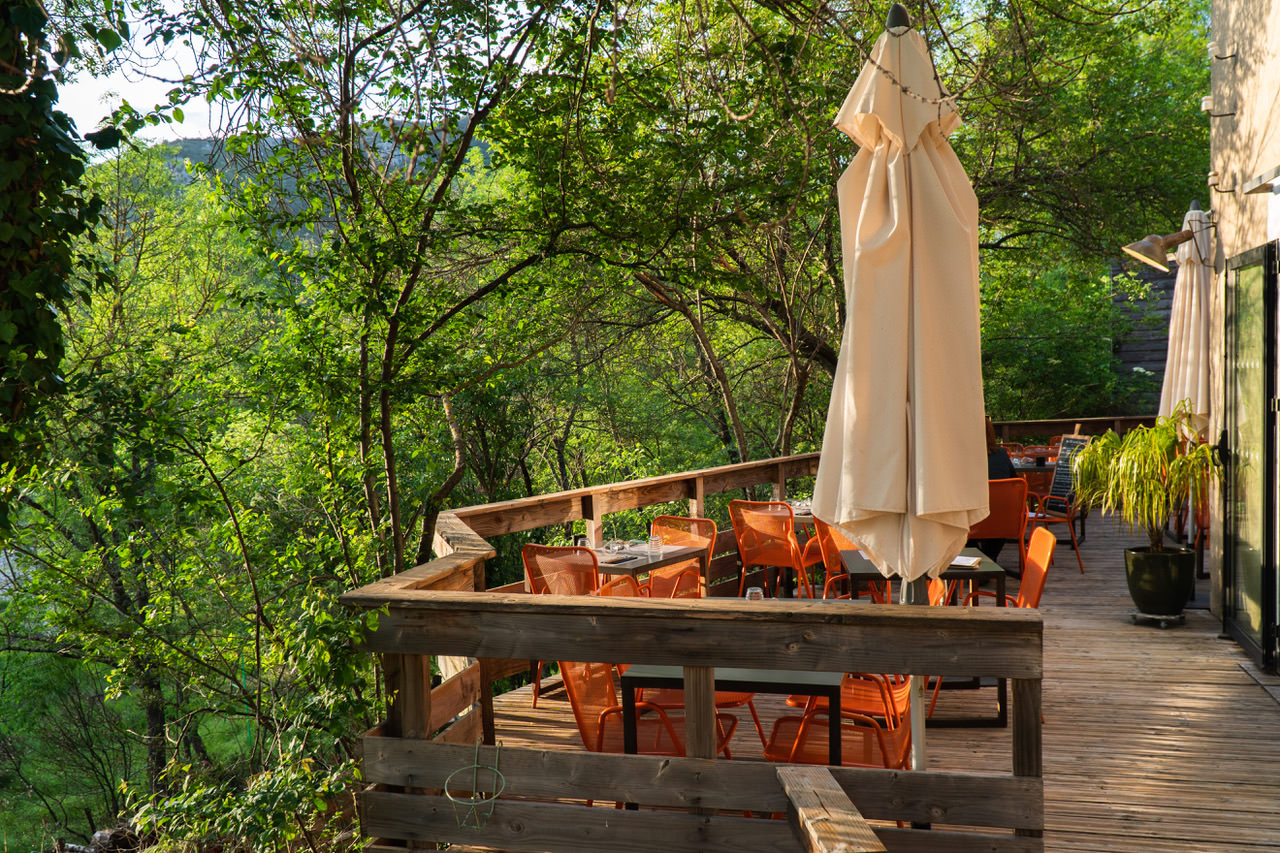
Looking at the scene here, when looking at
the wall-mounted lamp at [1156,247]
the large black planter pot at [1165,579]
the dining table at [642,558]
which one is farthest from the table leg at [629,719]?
the wall-mounted lamp at [1156,247]

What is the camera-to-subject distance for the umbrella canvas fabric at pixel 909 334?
10.2 feet

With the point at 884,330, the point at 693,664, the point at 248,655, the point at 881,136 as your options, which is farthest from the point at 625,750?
the point at 248,655

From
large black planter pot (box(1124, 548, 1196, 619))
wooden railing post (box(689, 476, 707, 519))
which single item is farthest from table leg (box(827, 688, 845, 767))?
large black planter pot (box(1124, 548, 1196, 619))

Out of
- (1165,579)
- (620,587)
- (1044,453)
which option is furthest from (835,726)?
(1044,453)

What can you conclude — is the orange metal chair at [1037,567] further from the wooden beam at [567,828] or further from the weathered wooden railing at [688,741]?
the wooden beam at [567,828]

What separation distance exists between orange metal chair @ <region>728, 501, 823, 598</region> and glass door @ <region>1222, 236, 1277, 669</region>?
2571 mm

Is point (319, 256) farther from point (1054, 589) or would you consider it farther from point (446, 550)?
point (1054, 589)

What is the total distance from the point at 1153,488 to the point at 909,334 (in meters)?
3.51

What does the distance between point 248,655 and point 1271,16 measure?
8.32 m

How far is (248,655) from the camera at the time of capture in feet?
25.5

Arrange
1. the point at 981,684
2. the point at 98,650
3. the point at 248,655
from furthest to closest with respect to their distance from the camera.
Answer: the point at 248,655 < the point at 98,650 < the point at 981,684

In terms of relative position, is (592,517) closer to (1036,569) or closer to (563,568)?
(563,568)

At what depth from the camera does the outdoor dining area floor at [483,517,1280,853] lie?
3385 mm

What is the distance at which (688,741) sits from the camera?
2.77 meters
